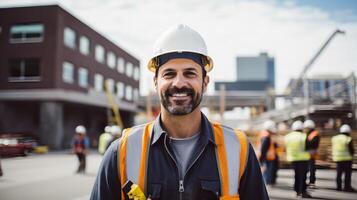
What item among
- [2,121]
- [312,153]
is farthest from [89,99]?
[312,153]

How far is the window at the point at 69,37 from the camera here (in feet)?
98.7

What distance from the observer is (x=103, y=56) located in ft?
129

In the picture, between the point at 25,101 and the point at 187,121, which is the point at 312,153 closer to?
the point at 187,121

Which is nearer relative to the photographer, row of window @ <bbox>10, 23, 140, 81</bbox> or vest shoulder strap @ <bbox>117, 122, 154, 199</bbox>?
Answer: vest shoulder strap @ <bbox>117, 122, 154, 199</bbox>

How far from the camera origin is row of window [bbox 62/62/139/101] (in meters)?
30.5

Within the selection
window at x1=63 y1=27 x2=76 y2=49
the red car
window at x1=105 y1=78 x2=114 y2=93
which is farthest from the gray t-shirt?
window at x1=105 y1=78 x2=114 y2=93

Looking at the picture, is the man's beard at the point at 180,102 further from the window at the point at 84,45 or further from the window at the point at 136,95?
the window at the point at 136,95

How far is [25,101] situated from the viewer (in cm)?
2886

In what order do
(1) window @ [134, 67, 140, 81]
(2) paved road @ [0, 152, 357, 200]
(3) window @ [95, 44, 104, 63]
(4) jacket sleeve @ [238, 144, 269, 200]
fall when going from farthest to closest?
(1) window @ [134, 67, 140, 81]
(3) window @ [95, 44, 104, 63]
(2) paved road @ [0, 152, 357, 200]
(4) jacket sleeve @ [238, 144, 269, 200]

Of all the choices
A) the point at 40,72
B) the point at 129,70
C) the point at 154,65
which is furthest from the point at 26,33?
the point at 154,65

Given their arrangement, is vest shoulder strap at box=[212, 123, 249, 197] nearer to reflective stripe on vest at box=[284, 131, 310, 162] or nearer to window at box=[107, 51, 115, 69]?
reflective stripe on vest at box=[284, 131, 310, 162]

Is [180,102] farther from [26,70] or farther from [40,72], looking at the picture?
[26,70]

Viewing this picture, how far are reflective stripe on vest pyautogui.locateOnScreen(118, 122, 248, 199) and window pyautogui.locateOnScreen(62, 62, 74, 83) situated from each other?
29.1 m

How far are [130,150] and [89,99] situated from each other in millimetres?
32756
